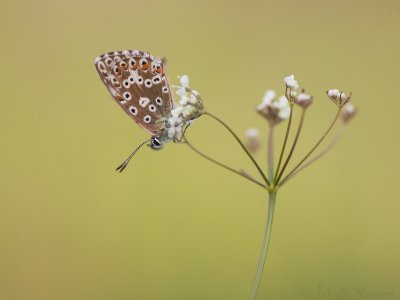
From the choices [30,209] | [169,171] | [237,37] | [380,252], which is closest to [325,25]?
[237,37]

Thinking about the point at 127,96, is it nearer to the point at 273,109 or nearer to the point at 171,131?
the point at 171,131

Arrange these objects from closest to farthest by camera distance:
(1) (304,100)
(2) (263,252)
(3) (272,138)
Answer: (2) (263,252) < (3) (272,138) < (1) (304,100)

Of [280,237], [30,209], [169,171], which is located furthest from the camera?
[169,171]

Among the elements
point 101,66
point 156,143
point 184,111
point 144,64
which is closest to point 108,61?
point 101,66

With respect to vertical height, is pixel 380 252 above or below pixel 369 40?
below

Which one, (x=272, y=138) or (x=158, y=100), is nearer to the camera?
(x=272, y=138)

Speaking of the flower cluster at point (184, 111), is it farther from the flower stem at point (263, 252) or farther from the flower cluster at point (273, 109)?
the flower stem at point (263, 252)

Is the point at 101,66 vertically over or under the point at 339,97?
under

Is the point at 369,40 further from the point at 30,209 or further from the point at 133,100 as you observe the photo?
the point at 133,100

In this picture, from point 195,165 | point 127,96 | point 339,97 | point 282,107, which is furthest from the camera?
point 195,165
